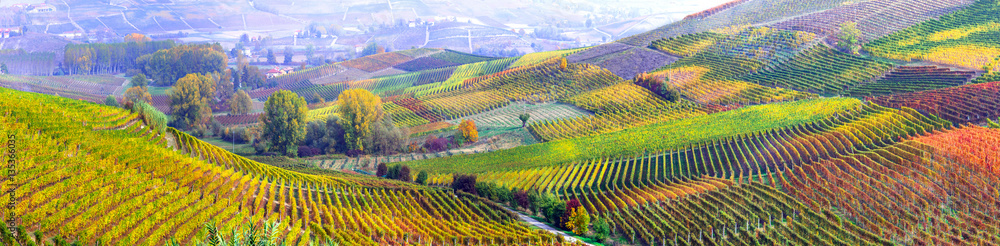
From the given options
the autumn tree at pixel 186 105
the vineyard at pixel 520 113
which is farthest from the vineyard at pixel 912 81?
the autumn tree at pixel 186 105

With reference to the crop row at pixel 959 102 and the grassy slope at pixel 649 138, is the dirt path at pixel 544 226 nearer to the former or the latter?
the grassy slope at pixel 649 138

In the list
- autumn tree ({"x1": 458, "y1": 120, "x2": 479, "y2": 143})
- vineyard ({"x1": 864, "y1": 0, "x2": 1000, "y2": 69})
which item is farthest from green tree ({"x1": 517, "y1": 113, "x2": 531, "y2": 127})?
vineyard ({"x1": 864, "y1": 0, "x2": 1000, "y2": 69})

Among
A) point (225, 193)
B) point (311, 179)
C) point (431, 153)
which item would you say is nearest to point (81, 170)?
point (225, 193)

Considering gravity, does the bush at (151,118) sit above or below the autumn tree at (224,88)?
above

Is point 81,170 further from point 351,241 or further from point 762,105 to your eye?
point 762,105

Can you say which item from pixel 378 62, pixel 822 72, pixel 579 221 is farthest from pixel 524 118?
pixel 378 62

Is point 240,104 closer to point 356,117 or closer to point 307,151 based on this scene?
point 307,151
